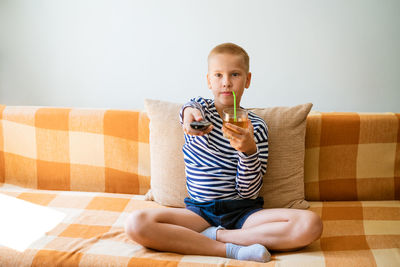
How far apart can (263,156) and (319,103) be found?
651 millimetres

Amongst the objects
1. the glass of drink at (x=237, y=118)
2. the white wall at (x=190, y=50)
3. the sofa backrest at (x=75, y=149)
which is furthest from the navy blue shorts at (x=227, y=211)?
the white wall at (x=190, y=50)

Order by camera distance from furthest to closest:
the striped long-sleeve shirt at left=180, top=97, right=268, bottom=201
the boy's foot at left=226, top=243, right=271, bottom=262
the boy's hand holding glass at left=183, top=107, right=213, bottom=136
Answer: the striped long-sleeve shirt at left=180, top=97, right=268, bottom=201, the boy's hand holding glass at left=183, top=107, right=213, bottom=136, the boy's foot at left=226, top=243, right=271, bottom=262

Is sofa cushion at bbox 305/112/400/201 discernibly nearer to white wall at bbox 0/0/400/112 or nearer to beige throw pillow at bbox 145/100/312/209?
beige throw pillow at bbox 145/100/312/209

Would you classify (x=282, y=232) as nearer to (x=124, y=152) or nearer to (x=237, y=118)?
(x=237, y=118)

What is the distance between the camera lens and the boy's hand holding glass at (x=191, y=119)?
1.71 m

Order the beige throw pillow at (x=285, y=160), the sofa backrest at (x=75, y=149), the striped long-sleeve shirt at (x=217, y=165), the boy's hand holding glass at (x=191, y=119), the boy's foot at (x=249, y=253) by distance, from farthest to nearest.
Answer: the sofa backrest at (x=75, y=149) < the beige throw pillow at (x=285, y=160) < the striped long-sleeve shirt at (x=217, y=165) < the boy's hand holding glass at (x=191, y=119) < the boy's foot at (x=249, y=253)

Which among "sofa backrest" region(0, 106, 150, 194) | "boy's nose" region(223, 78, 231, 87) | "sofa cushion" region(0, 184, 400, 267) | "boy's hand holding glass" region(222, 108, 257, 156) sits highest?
Answer: "boy's nose" region(223, 78, 231, 87)

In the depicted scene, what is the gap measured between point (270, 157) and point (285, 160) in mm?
68

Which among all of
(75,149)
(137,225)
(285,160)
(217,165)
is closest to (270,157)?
(285,160)

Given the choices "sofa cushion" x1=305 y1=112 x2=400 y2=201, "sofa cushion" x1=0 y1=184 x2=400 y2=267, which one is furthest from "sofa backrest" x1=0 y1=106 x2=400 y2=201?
"sofa cushion" x1=0 y1=184 x2=400 y2=267

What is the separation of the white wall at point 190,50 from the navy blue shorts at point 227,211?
0.74 m

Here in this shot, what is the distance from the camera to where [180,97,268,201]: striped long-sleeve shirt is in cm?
182

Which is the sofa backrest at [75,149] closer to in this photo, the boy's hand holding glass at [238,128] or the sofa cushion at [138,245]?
the sofa cushion at [138,245]

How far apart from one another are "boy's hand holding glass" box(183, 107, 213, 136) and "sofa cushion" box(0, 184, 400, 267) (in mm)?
453
